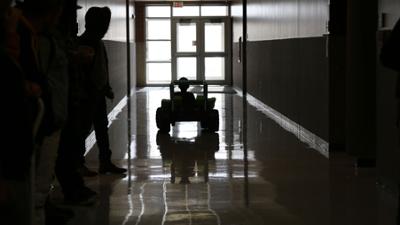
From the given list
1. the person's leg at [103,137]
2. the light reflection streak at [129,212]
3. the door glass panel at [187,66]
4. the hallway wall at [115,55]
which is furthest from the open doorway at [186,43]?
the light reflection streak at [129,212]

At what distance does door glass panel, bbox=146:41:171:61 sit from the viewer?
26234mm

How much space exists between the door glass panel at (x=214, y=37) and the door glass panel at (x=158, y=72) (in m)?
1.67

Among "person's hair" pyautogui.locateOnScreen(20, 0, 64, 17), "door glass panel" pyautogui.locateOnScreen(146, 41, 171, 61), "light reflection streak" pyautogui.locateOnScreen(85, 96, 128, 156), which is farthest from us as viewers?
"door glass panel" pyautogui.locateOnScreen(146, 41, 171, 61)

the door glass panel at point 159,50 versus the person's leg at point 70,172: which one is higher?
the door glass panel at point 159,50

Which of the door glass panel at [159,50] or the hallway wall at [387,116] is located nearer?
the hallway wall at [387,116]

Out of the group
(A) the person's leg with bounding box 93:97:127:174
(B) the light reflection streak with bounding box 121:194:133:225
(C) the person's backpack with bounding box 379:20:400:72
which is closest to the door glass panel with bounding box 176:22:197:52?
(A) the person's leg with bounding box 93:97:127:174

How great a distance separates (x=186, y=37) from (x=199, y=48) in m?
0.62

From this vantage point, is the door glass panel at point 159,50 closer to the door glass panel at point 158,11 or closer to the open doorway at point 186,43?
the open doorway at point 186,43

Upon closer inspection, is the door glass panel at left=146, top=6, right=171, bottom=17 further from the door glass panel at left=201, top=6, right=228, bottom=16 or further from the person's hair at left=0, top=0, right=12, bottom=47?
the person's hair at left=0, top=0, right=12, bottom=47

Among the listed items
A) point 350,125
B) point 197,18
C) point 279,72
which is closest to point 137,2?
point 197,18

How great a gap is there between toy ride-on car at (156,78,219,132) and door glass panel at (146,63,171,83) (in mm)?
15360

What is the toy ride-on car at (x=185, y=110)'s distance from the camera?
10547 mm

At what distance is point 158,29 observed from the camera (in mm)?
26203

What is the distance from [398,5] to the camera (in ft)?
18.9
